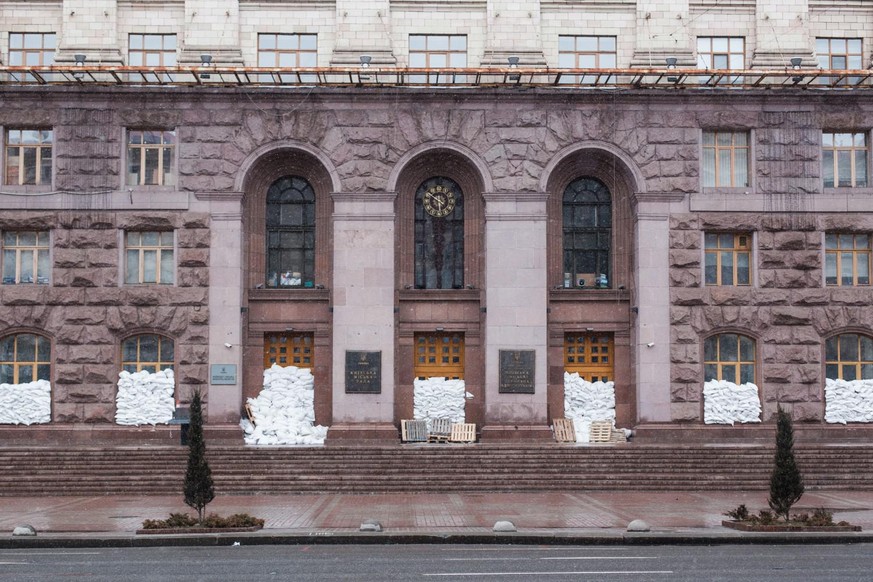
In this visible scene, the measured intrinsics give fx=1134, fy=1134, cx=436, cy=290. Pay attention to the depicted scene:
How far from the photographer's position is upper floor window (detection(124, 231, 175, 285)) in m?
39.2

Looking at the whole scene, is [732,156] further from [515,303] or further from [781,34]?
[515,303]

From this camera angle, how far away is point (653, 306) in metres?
38.9

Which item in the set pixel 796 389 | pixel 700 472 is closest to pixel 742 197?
pixel 796 389

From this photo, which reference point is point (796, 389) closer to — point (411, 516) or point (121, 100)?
point (411, 516)

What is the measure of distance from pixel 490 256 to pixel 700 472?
32.9 feet

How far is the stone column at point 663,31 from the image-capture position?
39750 mm

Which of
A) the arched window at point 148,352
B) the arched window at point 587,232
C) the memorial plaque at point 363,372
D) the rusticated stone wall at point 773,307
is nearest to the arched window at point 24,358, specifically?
the arched window at point 148,352

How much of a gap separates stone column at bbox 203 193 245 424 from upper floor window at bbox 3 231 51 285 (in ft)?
18.8

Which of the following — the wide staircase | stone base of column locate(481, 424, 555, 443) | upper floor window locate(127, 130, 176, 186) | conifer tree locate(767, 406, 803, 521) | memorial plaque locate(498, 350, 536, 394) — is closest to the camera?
conifer tree locate(767, 406, 803, 521)

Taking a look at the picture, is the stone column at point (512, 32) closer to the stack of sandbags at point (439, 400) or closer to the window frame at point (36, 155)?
the stack of sandbags at point (439, 400)

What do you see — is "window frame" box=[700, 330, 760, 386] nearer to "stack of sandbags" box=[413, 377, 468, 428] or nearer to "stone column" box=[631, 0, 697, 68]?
"stack of sandbags" box=[413, 377, 468, 428]

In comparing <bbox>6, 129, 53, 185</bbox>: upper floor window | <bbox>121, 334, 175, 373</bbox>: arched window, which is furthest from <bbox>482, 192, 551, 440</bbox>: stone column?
<bbox>6, 129, 53, 185</bbox>: upper floor window

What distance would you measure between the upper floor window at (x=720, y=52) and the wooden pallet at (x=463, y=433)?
15159mm

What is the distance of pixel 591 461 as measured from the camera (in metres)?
35.8
